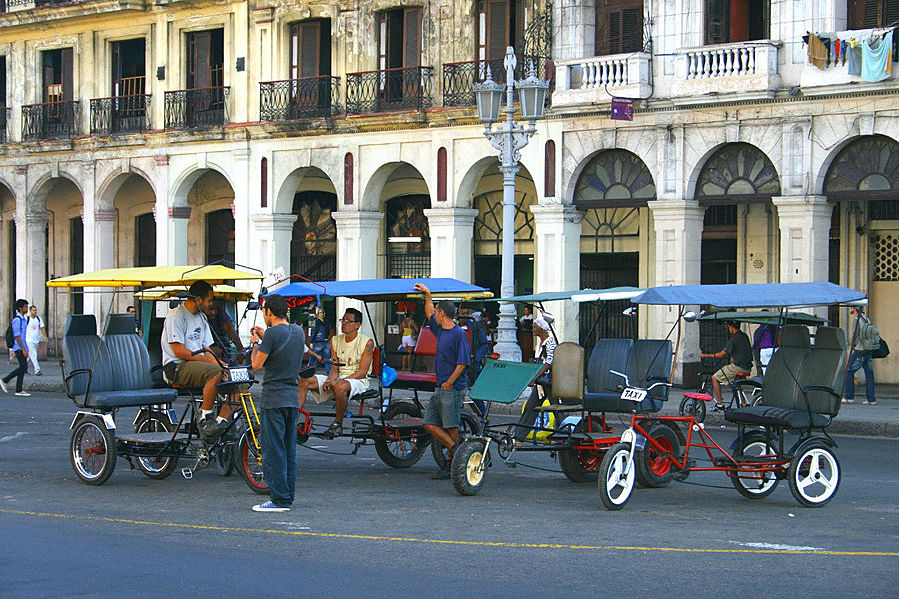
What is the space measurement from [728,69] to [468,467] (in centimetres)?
1520

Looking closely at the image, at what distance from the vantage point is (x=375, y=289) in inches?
629

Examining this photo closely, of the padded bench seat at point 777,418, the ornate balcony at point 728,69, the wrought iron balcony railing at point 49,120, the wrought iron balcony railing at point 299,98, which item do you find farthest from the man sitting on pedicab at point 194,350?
the wrought iron balcony railing at point 49,120

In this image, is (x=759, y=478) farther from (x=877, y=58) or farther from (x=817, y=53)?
(x=817, y=53)

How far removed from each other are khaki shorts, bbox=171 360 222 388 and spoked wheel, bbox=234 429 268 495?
1403 mm

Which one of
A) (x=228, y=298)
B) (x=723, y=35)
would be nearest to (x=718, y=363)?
(x=723, y=35)

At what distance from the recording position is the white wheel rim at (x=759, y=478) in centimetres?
1338

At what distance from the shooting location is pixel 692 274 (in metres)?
27.8

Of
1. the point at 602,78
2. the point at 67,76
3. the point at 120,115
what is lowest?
the point at 602,78

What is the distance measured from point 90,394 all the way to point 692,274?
51.3 feet

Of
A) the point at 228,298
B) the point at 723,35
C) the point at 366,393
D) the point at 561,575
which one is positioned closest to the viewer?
the point at 561,575

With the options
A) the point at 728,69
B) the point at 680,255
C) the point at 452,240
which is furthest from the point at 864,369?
the point at 452,240

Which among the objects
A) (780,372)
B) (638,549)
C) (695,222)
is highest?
(695,222)

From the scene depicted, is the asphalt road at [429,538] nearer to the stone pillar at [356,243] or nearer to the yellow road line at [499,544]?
the yellow road line at [499,544]

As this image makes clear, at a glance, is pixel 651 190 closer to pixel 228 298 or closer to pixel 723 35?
pixel 723 35
